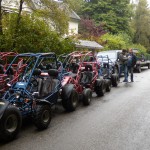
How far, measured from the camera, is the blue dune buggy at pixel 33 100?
19.4 feet

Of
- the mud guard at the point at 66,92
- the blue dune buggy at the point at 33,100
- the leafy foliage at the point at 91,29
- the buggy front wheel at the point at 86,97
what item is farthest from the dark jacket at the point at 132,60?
the leafy foliage at the point at 91,29

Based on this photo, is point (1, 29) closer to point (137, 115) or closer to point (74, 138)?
point (137, 115)

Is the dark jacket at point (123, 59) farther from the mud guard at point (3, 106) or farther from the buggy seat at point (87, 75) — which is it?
the mud guard at point (3, 106)

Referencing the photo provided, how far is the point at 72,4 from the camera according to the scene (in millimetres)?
15016

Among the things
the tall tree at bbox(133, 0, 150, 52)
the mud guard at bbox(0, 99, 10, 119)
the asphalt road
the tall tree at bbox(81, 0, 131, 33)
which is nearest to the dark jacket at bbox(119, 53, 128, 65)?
the asphalt road

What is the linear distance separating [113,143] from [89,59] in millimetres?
7228

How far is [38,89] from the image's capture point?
791 centimetres

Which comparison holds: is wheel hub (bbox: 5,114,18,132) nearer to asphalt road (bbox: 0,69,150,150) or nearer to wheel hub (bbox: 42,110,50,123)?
asphalt road (bbox: 0,69,150,150)

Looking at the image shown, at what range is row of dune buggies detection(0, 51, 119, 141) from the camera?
6.02 meters

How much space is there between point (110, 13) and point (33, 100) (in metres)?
42.7

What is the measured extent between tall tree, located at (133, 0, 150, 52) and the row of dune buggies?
149ft

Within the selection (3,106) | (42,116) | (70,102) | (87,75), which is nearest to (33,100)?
(42,116)

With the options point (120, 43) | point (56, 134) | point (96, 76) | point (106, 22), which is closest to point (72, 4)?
point (96, 76)

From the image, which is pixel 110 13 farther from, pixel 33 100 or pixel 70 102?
pixel 33 100
